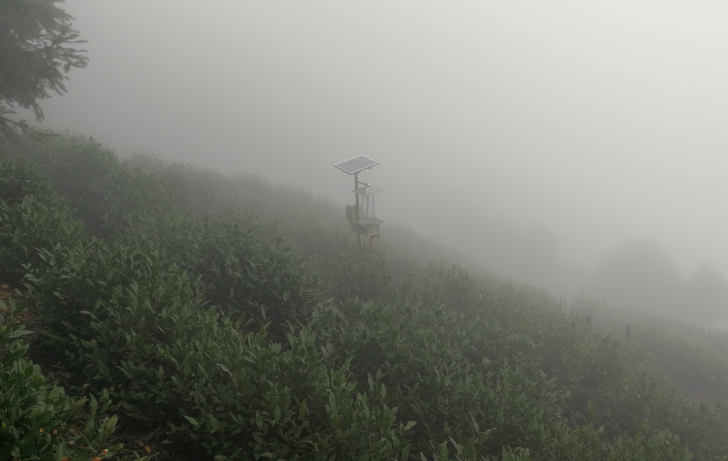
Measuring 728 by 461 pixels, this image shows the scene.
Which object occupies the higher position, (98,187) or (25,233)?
(98,187)

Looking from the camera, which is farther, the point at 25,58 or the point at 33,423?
the point at 25,58

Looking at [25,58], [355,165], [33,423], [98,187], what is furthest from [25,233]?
[355,165]

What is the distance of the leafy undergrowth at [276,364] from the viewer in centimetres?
523

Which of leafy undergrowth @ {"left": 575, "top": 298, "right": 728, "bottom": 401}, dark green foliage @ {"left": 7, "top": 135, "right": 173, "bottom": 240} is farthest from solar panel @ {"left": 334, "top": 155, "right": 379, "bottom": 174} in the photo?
leafy undergrowth @ {"left": 575, "top": 298, "right": 728, "bottom": 401}

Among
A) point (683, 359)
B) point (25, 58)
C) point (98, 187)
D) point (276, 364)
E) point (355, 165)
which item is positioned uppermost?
point (25, 58)

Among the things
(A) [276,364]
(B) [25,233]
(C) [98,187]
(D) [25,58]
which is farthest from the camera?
(C) [98,187]

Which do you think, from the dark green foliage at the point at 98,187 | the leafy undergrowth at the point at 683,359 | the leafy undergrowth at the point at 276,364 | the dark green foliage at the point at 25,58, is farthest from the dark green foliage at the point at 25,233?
the leafy undergrowth at the point at 683,359

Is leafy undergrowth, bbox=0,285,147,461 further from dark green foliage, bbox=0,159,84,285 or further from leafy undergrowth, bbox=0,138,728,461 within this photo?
dark green foliage, bbox=0,159,84,285

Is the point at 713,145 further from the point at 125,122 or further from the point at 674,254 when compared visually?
the point at 125,122

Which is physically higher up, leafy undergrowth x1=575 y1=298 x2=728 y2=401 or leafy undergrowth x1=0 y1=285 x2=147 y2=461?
leafy undergrowth x1=0 y1=285 x2=147 y2=461

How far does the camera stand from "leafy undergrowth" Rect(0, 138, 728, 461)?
5.23 m

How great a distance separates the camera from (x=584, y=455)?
627 cm

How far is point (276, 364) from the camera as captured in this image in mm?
5695

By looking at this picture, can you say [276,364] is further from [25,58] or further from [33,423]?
[25,58]
